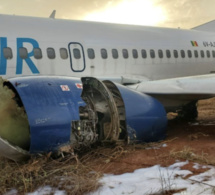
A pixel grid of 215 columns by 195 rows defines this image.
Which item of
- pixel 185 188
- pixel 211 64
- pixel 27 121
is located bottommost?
pixel 185 188

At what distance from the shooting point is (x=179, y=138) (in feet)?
21.7

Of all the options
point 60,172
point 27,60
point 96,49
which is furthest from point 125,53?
point 60,172

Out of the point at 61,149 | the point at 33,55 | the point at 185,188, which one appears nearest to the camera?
the point at 185,188

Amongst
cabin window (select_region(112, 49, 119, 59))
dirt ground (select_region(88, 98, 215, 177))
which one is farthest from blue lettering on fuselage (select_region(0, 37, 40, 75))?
dirt ground (select_region(88, 98, 215, 177))

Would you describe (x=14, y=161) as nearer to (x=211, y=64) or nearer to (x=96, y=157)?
(x=96, y=157)

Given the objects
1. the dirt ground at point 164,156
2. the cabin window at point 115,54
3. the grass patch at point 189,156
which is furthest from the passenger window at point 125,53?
the grass patch at point 189,156

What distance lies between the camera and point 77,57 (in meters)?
9.22

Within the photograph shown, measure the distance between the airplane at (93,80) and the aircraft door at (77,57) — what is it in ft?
0.10

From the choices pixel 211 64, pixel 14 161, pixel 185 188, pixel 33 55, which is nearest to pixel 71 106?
pixel 14 161

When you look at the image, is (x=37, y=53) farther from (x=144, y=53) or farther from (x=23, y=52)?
(x=144, y=53)

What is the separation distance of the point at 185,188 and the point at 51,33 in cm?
671

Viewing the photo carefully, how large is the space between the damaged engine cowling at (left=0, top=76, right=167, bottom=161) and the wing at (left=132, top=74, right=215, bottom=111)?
0.48 meters

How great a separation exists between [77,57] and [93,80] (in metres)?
3.62

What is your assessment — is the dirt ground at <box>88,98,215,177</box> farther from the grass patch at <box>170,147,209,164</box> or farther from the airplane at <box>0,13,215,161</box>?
the airplane at <box>0,13,215,161</box>
